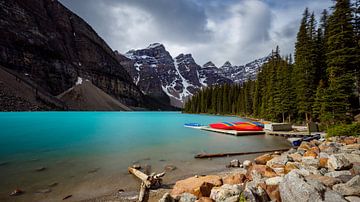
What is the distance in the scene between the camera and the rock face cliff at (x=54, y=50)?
105 meters

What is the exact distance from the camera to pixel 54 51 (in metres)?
126

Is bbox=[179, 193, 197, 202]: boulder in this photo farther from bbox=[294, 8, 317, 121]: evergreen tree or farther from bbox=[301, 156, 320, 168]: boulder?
bbox=[294, 8, 317, 121]: evergreen tree

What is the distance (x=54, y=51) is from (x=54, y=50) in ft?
4.64

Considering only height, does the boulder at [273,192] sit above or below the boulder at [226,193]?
above

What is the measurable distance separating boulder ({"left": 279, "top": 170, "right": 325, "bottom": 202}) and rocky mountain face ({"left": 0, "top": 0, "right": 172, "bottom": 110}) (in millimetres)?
115425

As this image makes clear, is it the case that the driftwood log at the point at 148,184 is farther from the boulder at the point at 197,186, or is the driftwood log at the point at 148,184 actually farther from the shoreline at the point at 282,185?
the boulder at the point at 197,186

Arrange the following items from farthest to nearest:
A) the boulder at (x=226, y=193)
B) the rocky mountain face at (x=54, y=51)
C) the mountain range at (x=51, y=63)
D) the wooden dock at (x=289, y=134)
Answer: the rocky mountain face at (x=54, y=51) → the mountain range at (x=51, y=63) → the wooden dock at (x=289, y=134) → the boulder at (x=226, y=193)

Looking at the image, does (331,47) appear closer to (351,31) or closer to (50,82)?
(351,31)

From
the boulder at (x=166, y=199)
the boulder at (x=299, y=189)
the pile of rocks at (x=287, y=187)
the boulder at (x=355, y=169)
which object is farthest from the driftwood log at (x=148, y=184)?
the boulder at (x=355, y=169)

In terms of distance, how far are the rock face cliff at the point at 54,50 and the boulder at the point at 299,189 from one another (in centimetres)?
11982

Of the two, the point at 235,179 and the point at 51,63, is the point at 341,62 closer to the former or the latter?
the point at 235,179

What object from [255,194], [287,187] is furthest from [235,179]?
[287,187]

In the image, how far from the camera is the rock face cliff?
343 feet

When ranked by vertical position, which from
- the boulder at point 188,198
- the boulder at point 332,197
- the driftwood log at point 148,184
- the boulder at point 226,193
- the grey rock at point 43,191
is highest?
the boulder at point 332,197
